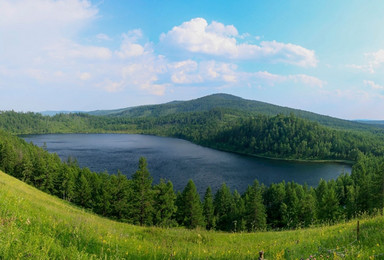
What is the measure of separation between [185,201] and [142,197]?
28.9 ft

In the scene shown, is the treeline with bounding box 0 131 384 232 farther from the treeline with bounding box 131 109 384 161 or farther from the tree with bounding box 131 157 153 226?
the treeline with bounding box 131 109 384 161

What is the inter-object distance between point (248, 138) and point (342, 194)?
136161mm

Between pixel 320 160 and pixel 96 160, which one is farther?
pixel 320 160

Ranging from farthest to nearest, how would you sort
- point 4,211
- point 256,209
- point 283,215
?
point 283,215
point 256,209
point 4,211

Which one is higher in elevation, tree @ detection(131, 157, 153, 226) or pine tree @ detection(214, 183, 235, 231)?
tree @ detection(131, 157, 153, 226)

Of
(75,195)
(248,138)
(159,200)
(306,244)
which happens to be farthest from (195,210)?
(248,138)

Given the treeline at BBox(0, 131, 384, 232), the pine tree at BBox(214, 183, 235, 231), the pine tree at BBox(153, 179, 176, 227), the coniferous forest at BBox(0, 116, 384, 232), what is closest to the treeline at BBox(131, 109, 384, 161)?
the coniferous forest at BBox(0, 116, 384, 232)

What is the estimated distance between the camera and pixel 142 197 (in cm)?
3956

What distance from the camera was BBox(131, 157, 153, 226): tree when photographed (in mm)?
39562

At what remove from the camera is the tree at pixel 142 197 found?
39.6m

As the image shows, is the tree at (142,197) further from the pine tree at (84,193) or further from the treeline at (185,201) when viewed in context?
the pine tree at (84,193)

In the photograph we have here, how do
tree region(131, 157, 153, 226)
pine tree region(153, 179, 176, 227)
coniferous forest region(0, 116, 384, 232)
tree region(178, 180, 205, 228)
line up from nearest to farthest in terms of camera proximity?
tree region(131, 157, 153, 226), coniferous forest region(0, 116, 384, 232), pine tree region(153, 179, 176, 227), tree region(178, 180, 205, 228)

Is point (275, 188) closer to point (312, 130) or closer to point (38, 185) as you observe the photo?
point (38, 185)

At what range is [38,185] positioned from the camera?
51.9 meters
